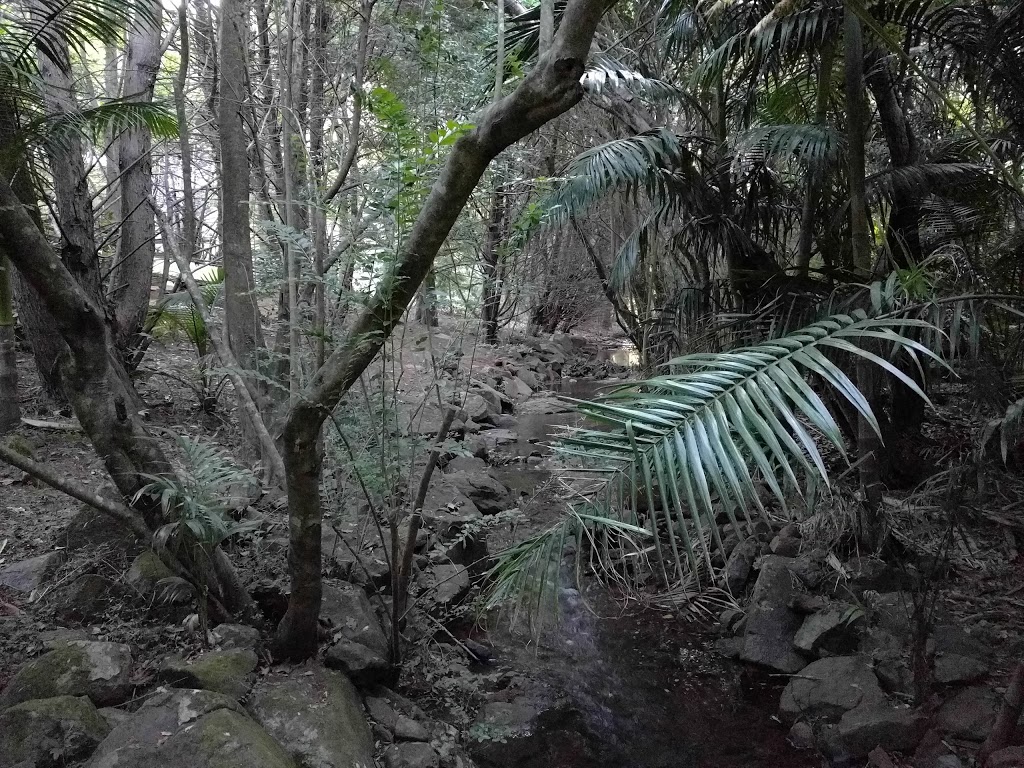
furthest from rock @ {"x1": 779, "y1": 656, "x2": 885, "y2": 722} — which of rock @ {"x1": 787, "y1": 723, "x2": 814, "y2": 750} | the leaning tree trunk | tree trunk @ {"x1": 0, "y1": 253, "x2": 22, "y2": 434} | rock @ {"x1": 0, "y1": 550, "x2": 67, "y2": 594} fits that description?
tree trunk @ {"x1": 0, "y1": 253, "x2": 22, "y2": 434}

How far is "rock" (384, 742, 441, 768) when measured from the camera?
104 inches

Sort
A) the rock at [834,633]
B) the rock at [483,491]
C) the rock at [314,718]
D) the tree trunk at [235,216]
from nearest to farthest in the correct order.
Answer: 1. the rock at [314,718]
2. the rock at [834,633]
3. the tree trunk at [235,216]
4. the rock at [483,491]

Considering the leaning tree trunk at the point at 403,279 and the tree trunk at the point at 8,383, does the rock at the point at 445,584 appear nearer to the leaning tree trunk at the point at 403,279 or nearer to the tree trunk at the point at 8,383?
the leaning tree trunk at the point at 403,279

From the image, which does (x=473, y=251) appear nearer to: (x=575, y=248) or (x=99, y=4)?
(x=99, y=4)

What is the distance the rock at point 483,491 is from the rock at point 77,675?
2.81 m

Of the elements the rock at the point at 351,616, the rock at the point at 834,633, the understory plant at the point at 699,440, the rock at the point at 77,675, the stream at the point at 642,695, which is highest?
the understory plant at the point at 699,440

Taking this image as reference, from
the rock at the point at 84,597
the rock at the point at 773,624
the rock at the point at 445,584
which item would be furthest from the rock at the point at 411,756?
the rock at the point at 773,624

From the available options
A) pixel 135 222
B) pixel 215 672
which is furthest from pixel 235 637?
pixel 135 222

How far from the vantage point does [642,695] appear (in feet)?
11.4

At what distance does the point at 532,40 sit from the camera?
3.82 m

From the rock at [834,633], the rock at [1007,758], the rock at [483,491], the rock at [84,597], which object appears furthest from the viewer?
the rock at [483,491]

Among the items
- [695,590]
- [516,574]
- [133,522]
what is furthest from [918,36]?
A: [133,522]

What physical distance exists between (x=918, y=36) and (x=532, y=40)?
2.12 m

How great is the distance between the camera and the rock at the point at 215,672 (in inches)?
97.0
